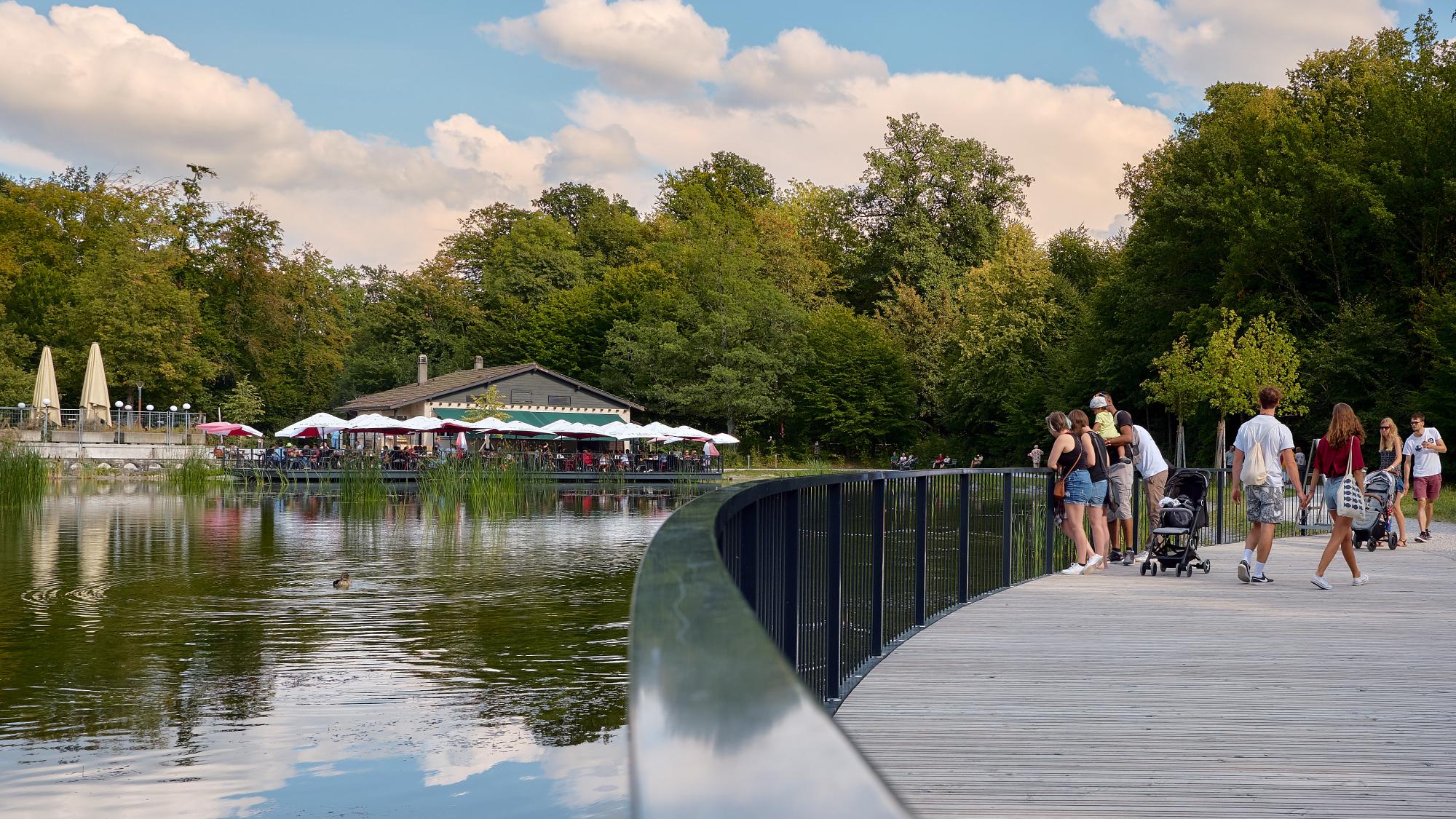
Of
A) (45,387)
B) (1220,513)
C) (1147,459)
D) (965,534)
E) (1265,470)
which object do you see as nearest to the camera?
(965,534)

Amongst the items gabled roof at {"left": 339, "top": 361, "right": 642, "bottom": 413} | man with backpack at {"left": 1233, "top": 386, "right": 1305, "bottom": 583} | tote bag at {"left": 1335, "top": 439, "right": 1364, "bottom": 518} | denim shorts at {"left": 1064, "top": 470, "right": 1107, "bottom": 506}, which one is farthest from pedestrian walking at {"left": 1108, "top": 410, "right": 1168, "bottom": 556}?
gabled roof at {"left": 339, "top": 361, "right": 642, "bottom": 413}

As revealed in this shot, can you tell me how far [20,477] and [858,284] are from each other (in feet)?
189

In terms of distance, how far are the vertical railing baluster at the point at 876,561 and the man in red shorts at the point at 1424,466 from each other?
11.8 metres

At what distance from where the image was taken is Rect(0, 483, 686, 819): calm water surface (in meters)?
7.52

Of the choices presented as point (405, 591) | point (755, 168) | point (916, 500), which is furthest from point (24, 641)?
point (755, 168)

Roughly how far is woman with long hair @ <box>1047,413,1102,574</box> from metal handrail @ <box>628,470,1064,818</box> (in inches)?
10.2

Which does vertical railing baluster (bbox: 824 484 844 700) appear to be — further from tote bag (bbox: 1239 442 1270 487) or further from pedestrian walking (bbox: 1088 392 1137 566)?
pedestrian walking (bbox: 1088 392 1137 566)

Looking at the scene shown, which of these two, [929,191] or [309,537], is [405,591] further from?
[929,191]

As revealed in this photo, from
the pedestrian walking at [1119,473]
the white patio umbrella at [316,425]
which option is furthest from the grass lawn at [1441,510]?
the white patio umbrella at [316,425]

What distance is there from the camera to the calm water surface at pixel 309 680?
24.7 ft

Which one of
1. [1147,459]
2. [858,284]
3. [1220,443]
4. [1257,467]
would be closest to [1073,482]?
[1257,467]

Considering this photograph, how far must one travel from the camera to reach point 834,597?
6312 mm

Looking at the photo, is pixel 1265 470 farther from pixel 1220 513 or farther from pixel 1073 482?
pixel 1220 513

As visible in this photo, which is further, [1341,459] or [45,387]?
[45,387]
